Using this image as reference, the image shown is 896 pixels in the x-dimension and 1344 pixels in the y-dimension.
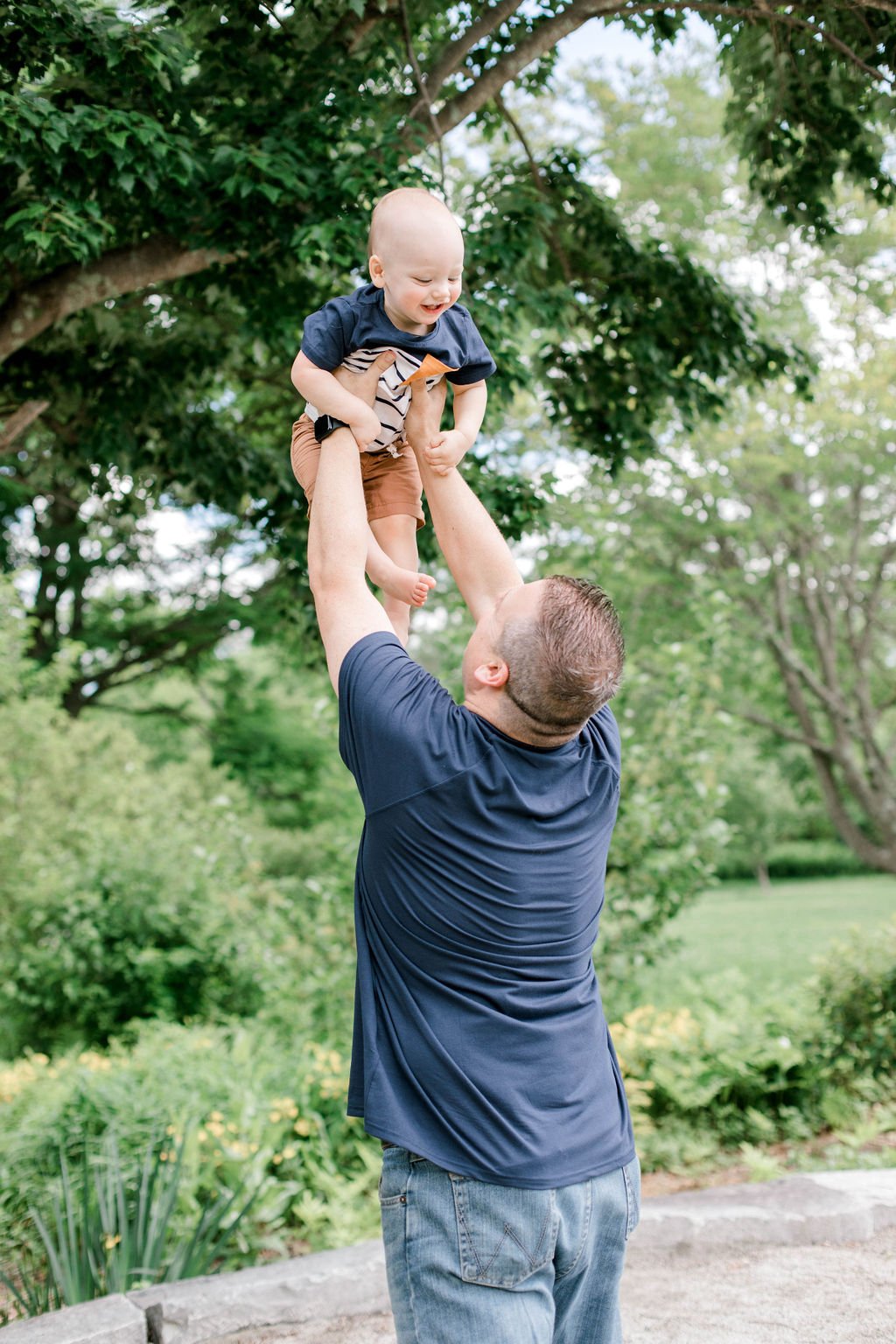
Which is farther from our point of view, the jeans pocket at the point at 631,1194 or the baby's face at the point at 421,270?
the baby's face at the point at 421,270

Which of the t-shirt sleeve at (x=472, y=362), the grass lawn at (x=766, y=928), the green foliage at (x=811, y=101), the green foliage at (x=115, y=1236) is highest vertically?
the green foliage at (x=811, y=101)

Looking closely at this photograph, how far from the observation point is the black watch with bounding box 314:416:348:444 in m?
2.10

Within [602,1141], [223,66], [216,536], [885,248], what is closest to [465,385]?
[602,1141]

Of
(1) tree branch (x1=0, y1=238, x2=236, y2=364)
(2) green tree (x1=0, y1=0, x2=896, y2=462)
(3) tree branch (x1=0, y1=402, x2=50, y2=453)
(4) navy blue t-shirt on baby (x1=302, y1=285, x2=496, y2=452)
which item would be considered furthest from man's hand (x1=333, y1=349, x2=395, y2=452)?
(3) tree branch (x1=0, y1=402, x2=50, y2=453)

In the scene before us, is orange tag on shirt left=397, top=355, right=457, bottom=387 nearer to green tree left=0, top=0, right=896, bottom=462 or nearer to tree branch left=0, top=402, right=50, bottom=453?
green tree left=0, top=0, right=896, bottom=462

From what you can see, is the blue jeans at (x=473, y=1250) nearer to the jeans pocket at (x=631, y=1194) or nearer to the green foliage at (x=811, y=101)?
the jeans pocket at (x=631, y=1194)

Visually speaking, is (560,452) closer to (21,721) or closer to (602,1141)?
(21,721)

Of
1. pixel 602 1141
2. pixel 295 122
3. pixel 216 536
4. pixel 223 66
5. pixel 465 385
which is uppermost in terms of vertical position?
pixel 216 536

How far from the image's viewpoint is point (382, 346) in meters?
2.11

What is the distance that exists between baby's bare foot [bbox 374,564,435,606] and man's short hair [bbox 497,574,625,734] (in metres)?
0.48

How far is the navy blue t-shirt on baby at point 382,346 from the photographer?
210 centimetres

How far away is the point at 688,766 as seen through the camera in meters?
7.19

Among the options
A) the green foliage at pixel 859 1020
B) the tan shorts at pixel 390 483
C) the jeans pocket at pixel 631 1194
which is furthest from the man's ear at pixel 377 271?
the green foliage at pixel 859 1020

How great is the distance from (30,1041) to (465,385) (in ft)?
26.6
